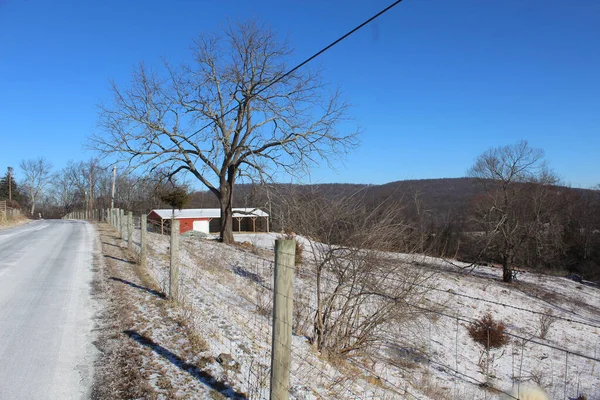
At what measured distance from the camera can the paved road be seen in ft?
12.5

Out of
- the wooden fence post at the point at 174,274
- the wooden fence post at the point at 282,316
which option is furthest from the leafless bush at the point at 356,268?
the wooden fence post at the point at 282,316

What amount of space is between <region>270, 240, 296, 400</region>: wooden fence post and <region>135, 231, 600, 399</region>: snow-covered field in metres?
0.78

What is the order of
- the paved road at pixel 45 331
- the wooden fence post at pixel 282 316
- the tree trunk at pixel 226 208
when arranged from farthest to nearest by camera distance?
1. the tree trunk at pixel 226 208
2. the paved road at pixel 45 331
3. the wooden fence post at pixel 282 316

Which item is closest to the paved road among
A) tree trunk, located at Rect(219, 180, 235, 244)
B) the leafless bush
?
the leafless bush

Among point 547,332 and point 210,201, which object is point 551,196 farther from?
point 210,201

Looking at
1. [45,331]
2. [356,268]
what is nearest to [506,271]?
[356,268]

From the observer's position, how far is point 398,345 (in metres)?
7.70

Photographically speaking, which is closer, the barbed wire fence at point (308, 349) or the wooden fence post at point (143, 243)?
the barbed wire fence at point (308, 349)

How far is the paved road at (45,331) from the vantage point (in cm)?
380

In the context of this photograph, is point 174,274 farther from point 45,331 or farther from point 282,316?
point 282,316

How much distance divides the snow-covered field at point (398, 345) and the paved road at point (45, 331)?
1.32 meters

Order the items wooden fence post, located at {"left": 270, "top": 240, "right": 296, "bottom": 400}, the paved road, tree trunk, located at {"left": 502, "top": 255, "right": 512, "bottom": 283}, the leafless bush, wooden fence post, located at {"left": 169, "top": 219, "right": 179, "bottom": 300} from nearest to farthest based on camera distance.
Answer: wooden fence post, located at {"left": 270, "top": 240, "right": 296, "bottom": 400} < the paved road < the leafless bush < wooden fence post, located at {"left": 169, "top": 219, "right": 179, "bottom": 300} < tree trunk, located at {"left": 502, "top": 255, "right": 512, "bottom": 283}

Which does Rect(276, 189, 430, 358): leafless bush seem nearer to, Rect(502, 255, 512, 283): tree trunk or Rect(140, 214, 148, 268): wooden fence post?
Rect(140, 214, 148, 268): wooden fence post

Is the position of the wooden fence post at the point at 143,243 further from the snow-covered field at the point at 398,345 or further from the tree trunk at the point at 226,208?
the tree trunk at the point at 226,208
